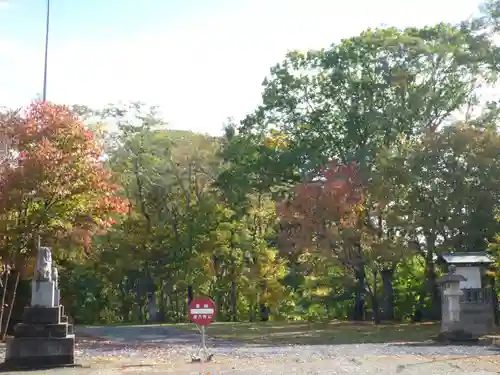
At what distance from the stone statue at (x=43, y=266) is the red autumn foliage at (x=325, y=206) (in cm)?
1701

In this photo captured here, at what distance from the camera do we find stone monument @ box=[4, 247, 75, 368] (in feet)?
48.2

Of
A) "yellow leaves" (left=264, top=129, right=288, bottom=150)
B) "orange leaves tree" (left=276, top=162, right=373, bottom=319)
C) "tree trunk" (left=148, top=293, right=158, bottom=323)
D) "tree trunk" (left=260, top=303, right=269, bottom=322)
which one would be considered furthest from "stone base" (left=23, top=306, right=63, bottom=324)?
"tree trunk" (left=260, top=303, right=269, bottom=322)

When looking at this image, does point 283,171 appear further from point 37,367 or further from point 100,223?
point 37,367

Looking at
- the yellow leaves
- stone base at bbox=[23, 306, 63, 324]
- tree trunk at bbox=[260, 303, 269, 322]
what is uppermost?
the yellow leaves

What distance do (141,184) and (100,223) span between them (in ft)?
66.9

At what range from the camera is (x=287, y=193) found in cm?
3794

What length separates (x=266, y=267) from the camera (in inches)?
1608

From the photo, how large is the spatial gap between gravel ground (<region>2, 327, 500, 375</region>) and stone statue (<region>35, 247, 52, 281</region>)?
6.72 ft

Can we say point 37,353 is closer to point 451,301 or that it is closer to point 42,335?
point 42,335

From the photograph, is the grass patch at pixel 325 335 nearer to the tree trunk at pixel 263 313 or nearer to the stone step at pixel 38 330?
the stone step at pixel 38 330

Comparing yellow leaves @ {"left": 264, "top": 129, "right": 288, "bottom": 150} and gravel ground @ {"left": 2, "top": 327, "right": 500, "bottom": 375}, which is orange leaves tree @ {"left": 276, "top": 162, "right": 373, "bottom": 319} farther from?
gravel ground @ {"left": 2, "top": 327, "right": 500, "bottom": 375}

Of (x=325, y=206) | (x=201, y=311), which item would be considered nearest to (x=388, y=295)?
(x=325, y=206)

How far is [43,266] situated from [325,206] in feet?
56.6

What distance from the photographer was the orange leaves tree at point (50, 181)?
68.5 feet
